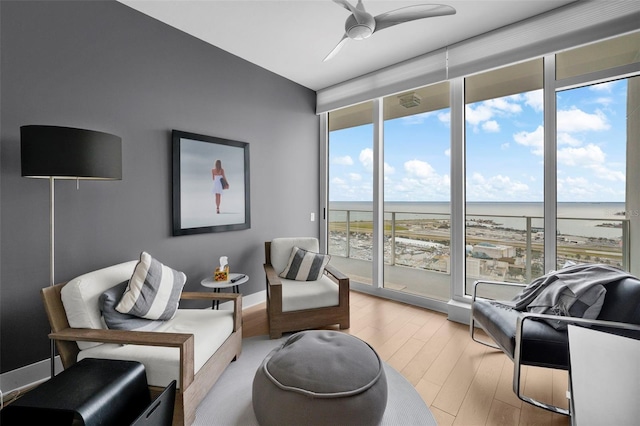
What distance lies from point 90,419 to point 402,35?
353cm

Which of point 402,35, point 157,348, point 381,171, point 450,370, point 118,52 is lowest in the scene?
point 450,370

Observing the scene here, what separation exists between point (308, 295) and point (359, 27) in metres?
2.22

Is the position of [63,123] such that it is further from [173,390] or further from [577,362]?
[577,362]

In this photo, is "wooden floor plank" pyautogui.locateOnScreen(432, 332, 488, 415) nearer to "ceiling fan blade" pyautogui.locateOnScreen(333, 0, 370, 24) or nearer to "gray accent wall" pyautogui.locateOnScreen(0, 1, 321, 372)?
"gray accent wall" pyautogui.locateOnScreen(0, 1, 321, 372)

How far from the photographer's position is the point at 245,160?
3.27 metres

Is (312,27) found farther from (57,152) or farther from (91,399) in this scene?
(91,399)

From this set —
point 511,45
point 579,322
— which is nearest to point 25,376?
point 579,322

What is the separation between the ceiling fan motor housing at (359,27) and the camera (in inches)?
74.2

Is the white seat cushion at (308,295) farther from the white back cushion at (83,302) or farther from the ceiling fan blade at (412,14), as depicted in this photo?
the ceiling fan blade at (412,14)

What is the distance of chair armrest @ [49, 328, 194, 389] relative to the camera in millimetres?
1452

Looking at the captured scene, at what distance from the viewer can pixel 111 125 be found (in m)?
2.25

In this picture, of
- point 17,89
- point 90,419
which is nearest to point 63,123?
point 17,89

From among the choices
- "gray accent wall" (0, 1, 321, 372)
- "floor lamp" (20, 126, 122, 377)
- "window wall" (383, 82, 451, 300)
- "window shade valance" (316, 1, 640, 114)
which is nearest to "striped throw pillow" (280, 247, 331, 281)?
"gray accent wall" (0, 1, 321, 372)

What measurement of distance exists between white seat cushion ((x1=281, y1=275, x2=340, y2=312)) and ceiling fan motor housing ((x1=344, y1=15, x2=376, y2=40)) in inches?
85.0
